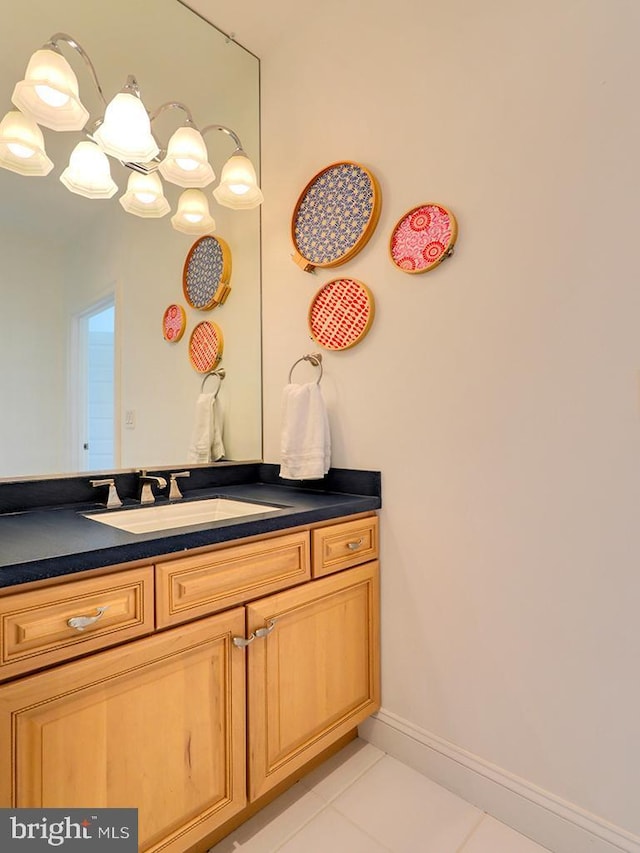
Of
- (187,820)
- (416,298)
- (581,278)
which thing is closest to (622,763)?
(187,820)

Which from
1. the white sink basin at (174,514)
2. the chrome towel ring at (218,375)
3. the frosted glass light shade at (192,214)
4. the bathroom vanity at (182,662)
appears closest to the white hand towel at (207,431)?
the chrome towel ring at (218,375)

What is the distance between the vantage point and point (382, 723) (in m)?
1.60

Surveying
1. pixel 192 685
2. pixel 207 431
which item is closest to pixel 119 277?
pixel 207 431

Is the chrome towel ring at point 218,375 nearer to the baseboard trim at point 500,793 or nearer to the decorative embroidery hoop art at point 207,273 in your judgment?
the decorative embroidery hoop art at point 207,273

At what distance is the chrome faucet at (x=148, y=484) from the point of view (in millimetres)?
1575

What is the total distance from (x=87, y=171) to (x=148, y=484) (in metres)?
1.03

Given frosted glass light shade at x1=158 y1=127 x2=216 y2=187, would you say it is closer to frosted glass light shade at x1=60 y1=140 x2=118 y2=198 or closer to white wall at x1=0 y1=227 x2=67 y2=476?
frosted glass light shade at x1=60 y1=140 x2=118 y2=198

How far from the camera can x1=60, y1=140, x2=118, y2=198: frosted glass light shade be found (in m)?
1.47

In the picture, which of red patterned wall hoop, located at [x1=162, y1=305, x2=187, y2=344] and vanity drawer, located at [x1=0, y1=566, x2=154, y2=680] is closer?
vanity drawer, located at [x1=0, y1=566, x2=154, y2=680]

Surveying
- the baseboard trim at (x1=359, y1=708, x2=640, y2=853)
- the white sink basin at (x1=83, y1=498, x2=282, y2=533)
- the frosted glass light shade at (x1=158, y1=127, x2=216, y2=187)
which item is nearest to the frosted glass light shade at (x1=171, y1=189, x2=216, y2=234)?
the frosted glass light shade at (x1=158, y1=127, x2=216, y2=187)

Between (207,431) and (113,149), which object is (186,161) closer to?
(113,149)

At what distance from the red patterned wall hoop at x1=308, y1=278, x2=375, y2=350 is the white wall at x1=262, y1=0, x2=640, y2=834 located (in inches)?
2.0

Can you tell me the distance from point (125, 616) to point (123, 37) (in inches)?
75.3

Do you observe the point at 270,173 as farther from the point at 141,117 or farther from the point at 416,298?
the point at 416,298
